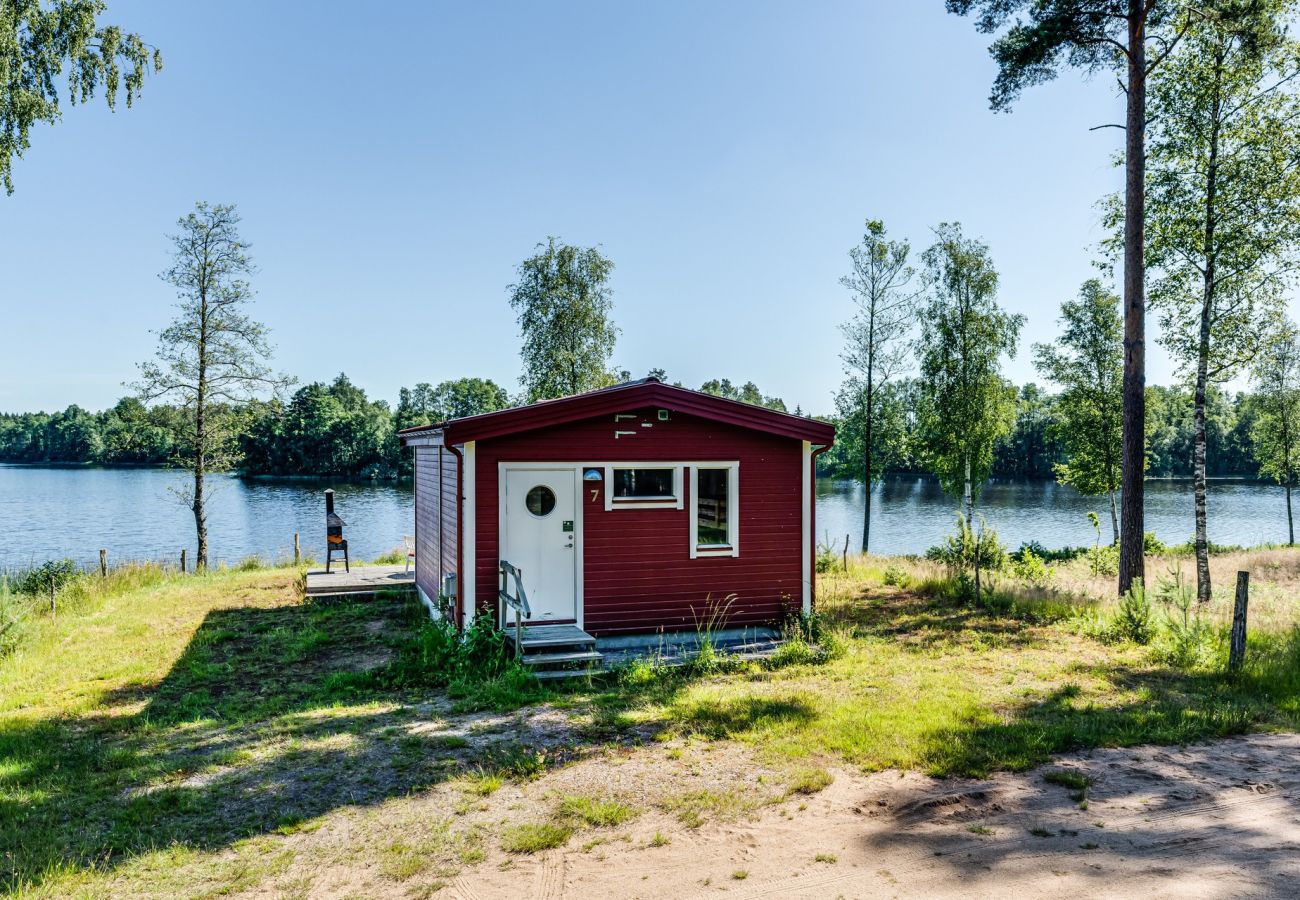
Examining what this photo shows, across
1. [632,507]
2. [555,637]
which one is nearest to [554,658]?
[555,637]

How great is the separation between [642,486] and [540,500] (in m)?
1.28

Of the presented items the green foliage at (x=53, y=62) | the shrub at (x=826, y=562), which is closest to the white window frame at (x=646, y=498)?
the shrub at (x=826, y=562)

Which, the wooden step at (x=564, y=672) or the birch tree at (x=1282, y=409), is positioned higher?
the birch tree at (x=1282, y=409)

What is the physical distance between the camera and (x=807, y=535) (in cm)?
958

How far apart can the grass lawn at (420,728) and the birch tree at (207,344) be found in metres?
9.12

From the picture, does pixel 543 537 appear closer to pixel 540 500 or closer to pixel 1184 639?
pixel 540 500

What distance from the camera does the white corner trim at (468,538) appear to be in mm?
8234

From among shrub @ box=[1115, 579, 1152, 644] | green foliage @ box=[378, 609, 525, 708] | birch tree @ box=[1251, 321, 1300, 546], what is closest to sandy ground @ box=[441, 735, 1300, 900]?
green foliage @ box=[378, 609, 525, 708]

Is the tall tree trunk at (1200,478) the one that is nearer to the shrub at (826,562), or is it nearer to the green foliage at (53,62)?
the shrub at (826,562)

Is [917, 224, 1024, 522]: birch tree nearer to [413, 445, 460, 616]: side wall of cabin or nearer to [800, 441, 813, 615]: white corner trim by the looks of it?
[800, 441, 813, 615]: white corner trim

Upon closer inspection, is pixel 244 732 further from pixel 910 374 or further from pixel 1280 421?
pixel 1280 421

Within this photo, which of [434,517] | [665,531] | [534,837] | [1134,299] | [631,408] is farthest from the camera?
[1134,299]

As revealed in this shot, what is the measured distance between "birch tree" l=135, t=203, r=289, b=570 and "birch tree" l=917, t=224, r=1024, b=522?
59.1ft

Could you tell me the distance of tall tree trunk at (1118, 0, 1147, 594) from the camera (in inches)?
428
